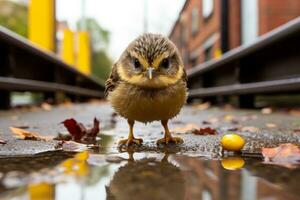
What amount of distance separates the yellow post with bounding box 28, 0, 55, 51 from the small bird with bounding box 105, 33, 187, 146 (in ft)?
28.1

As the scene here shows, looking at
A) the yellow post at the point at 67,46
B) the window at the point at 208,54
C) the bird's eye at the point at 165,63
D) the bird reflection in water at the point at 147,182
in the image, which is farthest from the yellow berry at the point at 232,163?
the window at the point at 208,54

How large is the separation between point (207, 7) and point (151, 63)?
1947cm

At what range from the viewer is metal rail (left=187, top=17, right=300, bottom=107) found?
18.4 feet

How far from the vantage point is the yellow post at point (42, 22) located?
418 inches

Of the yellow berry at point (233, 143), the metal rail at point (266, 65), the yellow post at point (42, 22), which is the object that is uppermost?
the yellow post at point (42, 22)

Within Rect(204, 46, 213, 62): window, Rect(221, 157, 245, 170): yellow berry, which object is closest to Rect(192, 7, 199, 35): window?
Rect(204, 46, 213, 62): window

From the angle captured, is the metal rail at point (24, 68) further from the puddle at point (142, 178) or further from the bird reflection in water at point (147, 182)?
the bird reflection in water at point (147, 182)

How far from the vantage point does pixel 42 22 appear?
10.8 meters

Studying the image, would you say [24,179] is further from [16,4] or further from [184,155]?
[16,4]

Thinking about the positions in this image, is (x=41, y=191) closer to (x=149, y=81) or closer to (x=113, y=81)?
(x=149, y=81)

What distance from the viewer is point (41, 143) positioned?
257 cm

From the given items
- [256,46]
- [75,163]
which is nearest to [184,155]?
[75,163]

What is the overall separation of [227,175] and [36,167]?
29.1 inches

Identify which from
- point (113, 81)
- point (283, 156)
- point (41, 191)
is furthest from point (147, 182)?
point (113, 81)
